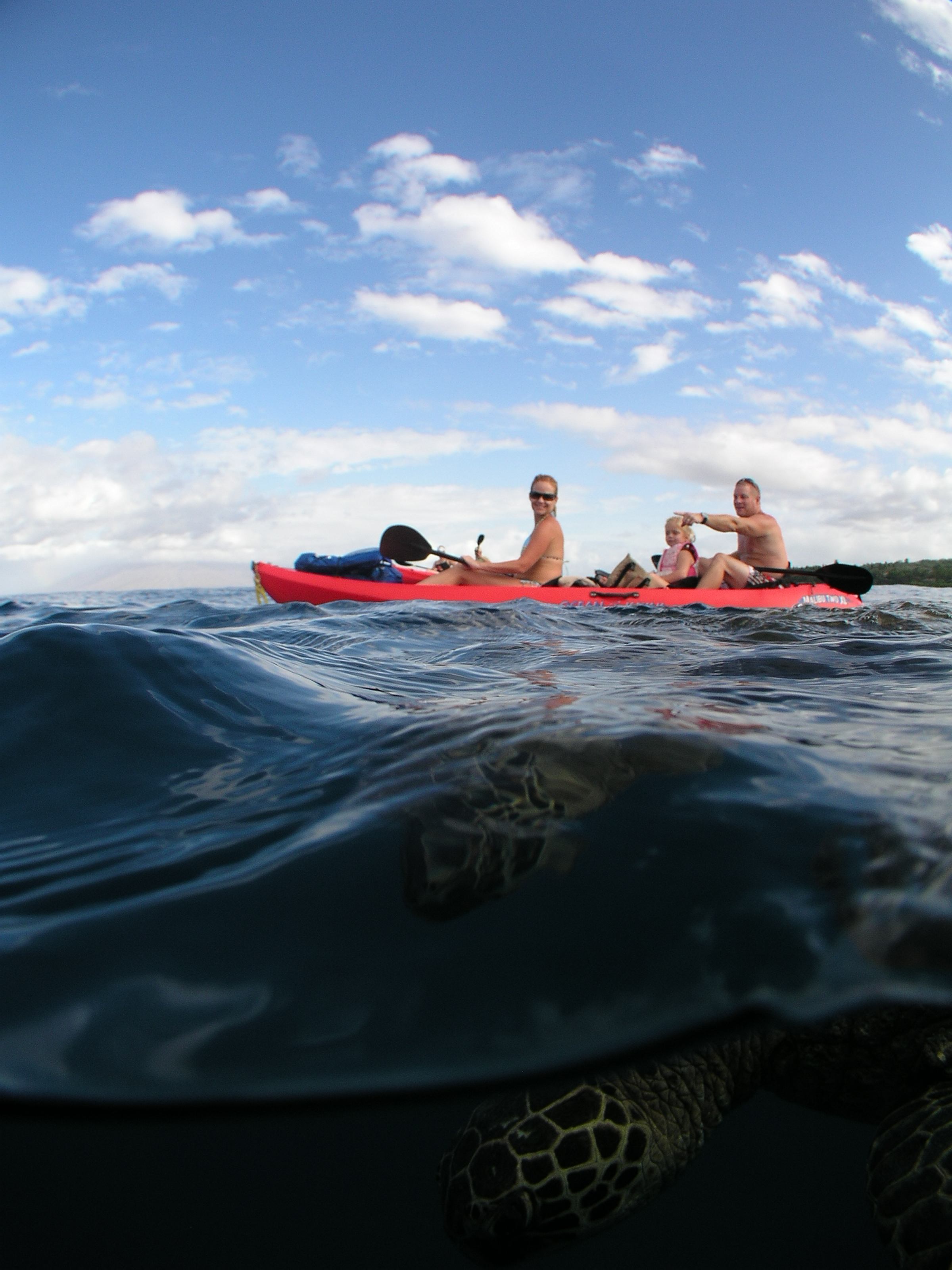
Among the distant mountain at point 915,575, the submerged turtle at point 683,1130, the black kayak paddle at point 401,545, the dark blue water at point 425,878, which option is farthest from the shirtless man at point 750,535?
the distant mountain at point 915,575

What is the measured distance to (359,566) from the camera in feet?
32.1

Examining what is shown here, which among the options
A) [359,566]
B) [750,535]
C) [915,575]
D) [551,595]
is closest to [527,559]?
[551,595]

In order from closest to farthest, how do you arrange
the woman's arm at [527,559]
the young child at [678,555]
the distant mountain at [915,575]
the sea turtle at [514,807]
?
the sea turtle at [514,807] → the woman's arm at [527,559] → the young child at [678,555] → the distant mountain at [915,575]

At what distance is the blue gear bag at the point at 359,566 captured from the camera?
9.80m

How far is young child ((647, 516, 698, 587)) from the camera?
1022cm

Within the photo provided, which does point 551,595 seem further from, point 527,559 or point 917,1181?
point 917,1181

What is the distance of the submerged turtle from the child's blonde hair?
30.8 feet

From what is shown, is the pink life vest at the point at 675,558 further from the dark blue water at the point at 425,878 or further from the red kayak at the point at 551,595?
the dark blue water at the point at 425,878

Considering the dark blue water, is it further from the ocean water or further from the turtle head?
the turtle head

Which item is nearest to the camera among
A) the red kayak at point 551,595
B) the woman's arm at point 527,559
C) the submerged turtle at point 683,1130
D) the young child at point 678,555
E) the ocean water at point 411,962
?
the ocean water at point 411,962

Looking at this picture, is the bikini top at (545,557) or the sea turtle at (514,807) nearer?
the sea turtle at (514,807)

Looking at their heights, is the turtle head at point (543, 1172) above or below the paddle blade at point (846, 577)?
below

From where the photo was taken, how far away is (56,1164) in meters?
1.02

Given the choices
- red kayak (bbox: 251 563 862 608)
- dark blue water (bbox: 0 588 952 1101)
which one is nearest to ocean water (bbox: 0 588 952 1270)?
→ dark blue water (bbox: 0 588 952 1101)
